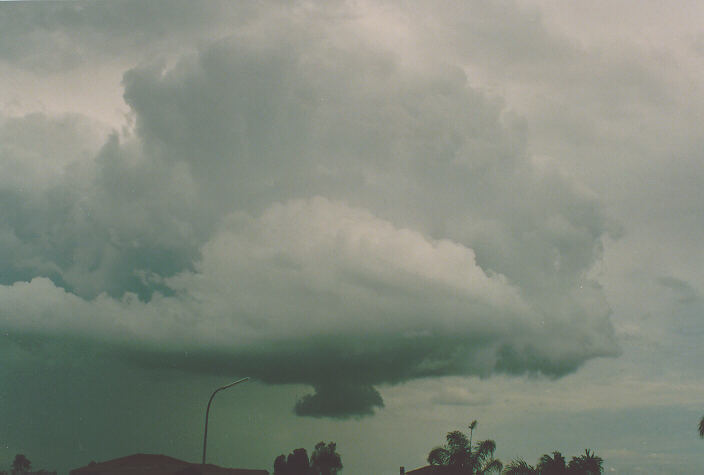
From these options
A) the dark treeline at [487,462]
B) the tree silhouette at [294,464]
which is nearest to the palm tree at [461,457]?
the dark treeline at [487,462]

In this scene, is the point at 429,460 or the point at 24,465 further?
the point at 24,465

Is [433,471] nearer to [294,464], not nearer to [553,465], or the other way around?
[553,465]

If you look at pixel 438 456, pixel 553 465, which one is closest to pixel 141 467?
pixel 438 456

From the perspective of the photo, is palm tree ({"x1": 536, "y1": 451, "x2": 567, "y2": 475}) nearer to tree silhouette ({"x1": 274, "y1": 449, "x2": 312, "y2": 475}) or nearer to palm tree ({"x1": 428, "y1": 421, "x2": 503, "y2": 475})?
palm tree ({"x1": 428, "y1": 421, "x2": 503, "y2": 475})

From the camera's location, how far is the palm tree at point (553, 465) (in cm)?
8588

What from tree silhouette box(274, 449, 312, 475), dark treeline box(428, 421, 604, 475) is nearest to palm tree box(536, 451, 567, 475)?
dark treeline box(428, 421, 604, 475)

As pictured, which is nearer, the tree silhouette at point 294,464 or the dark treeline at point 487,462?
the dark treeline at point 487,462

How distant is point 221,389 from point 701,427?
53.8 metres

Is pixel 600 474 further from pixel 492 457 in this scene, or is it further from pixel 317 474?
pixel 317 474

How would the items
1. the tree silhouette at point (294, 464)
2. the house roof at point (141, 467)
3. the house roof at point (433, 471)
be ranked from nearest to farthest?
the house roof at point (141, 467) < the house roof at point (433, 471) < the tree silhouette at point (294, 464)

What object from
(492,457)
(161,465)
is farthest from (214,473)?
(492,457)

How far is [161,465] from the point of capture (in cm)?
8862

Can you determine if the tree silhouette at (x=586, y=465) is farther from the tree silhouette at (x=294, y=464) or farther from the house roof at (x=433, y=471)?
the tree silhouette at (x=294, y=464)

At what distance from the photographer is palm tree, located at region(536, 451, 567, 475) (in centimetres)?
8588
